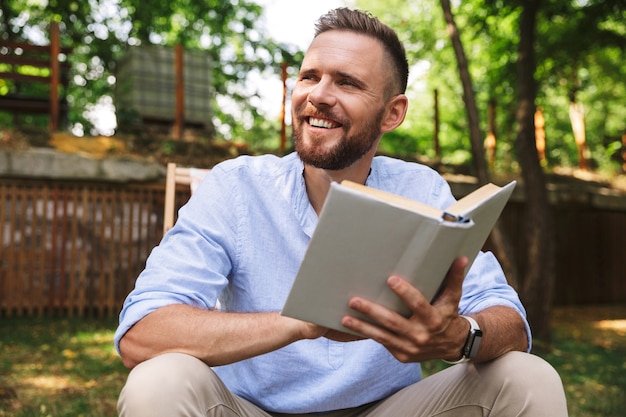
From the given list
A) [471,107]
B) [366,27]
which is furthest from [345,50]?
[471,107]

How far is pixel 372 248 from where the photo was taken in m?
1.47

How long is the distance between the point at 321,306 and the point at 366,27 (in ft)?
3.54

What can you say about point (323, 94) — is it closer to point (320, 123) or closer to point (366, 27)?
point (320, 123)

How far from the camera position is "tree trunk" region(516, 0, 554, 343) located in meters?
7.47

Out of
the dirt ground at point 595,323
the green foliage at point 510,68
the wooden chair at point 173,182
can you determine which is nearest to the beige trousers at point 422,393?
the wooden chair at point 173,182

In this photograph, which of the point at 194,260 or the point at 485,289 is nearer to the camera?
the point at 194,260

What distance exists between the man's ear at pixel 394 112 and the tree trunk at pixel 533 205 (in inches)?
219

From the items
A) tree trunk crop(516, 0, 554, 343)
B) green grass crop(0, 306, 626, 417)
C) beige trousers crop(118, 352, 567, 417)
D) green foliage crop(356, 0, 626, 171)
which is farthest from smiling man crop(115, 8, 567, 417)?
tree trunk crop(516, 0, 554, 343)

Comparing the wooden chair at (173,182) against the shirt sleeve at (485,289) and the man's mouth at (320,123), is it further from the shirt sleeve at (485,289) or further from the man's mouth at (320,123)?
the shirt sleeve at (485,289)

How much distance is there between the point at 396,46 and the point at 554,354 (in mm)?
5685

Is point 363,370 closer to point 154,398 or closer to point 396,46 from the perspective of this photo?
point 154,398

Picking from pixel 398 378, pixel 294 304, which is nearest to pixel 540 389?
pixel 398 378

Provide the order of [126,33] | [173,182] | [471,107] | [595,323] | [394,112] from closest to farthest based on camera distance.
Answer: [394,112] < [173,182] < [471,107] < [595,323] < [126,33]

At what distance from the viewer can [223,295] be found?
7.16ft
